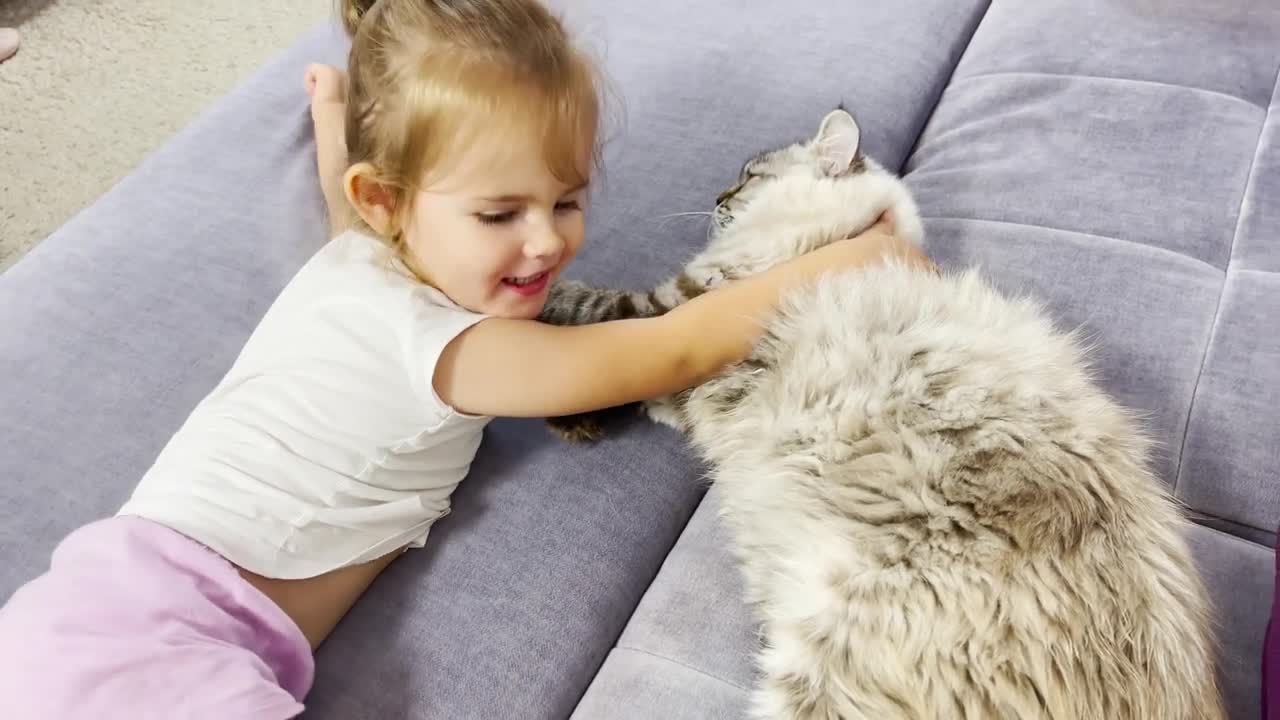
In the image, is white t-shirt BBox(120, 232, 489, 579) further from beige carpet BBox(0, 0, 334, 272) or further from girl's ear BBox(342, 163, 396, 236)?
beige carpet BBox(0, 0, 334, 272)

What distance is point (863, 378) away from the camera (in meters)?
0.91

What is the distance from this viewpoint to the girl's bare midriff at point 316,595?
977 millimetres

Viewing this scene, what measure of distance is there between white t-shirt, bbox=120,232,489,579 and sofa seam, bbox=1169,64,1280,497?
0.95m

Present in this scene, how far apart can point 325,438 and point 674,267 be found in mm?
624

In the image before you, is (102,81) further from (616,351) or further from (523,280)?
(616,351)

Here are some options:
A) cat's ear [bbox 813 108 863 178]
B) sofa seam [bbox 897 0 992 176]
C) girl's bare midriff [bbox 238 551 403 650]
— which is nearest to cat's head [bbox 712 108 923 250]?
cat's ear [bbox 813 108 863 178]

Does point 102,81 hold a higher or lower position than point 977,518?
lower

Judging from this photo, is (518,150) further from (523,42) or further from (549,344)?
(549,344)

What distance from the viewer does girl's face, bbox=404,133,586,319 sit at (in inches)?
36.7

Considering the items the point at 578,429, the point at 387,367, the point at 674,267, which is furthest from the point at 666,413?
the point at 387,367

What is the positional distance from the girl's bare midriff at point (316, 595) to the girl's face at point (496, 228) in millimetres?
380

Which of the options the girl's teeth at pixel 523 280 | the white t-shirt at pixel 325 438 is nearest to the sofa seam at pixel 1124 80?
the girl's teeth at pixel 523 280

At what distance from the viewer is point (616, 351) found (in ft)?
3.38

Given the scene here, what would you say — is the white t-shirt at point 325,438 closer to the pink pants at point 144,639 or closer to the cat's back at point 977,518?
the pink pants at point 144,639
